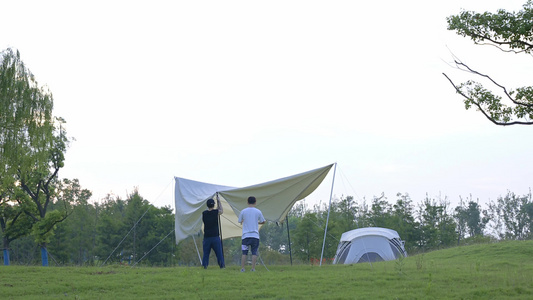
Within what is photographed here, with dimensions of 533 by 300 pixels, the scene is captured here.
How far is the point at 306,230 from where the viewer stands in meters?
33.2

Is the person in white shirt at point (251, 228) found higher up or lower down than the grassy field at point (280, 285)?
higher up

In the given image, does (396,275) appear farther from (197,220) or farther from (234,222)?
(234,222)

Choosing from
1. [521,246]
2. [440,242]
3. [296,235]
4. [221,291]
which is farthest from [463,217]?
[221,291]

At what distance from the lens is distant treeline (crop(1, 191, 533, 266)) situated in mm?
33688

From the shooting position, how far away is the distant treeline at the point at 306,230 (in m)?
33.7

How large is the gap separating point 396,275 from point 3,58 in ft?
47.6

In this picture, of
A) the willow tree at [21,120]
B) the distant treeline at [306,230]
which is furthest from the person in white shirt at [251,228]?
the distant treeline at [306,230]

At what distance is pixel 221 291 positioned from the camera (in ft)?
26.0

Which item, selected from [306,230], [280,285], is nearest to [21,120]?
[280,285]

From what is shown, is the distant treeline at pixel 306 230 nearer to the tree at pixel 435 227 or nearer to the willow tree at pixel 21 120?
the tree at pixel 435 227

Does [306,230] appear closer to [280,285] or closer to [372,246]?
[372,246]

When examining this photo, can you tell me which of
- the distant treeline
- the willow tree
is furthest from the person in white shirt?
the distant treeline

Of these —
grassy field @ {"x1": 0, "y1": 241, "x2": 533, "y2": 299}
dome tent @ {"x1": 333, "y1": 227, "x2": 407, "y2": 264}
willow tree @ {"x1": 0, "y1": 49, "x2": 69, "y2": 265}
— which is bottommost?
grassy field @ {"x1": 0, "y1": 241, "x2": 533, "y2": 299}

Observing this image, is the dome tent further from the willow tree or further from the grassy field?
the willow tree
